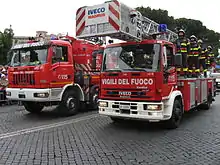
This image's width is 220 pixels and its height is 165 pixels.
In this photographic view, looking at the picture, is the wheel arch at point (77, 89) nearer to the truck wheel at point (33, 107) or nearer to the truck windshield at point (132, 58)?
the truck wheel at point (33, 107)

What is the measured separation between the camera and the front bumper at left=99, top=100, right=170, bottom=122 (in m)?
6.22

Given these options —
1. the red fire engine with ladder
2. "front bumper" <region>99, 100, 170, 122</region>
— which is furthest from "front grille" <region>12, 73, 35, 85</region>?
"front bumper" <region>99, 100, 170, 122</region>

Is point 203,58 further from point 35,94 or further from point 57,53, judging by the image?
point 35,94

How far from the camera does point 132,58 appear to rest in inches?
264

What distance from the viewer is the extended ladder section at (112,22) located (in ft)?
23.3

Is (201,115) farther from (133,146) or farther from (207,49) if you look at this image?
(133,146)

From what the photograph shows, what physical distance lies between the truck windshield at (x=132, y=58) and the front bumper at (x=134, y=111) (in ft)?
2.85

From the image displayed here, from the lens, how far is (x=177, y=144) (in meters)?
5.58

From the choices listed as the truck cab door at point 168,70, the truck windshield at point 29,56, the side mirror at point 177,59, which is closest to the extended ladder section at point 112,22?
the truck cab door at point 168,70

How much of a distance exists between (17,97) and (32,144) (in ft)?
11.2

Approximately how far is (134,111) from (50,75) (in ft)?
10.8

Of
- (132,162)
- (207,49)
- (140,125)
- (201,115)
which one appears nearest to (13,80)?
(140,125)

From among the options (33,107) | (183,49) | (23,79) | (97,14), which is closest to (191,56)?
(183,49)

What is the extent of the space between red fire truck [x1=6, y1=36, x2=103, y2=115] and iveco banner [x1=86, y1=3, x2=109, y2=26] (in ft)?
4.32
